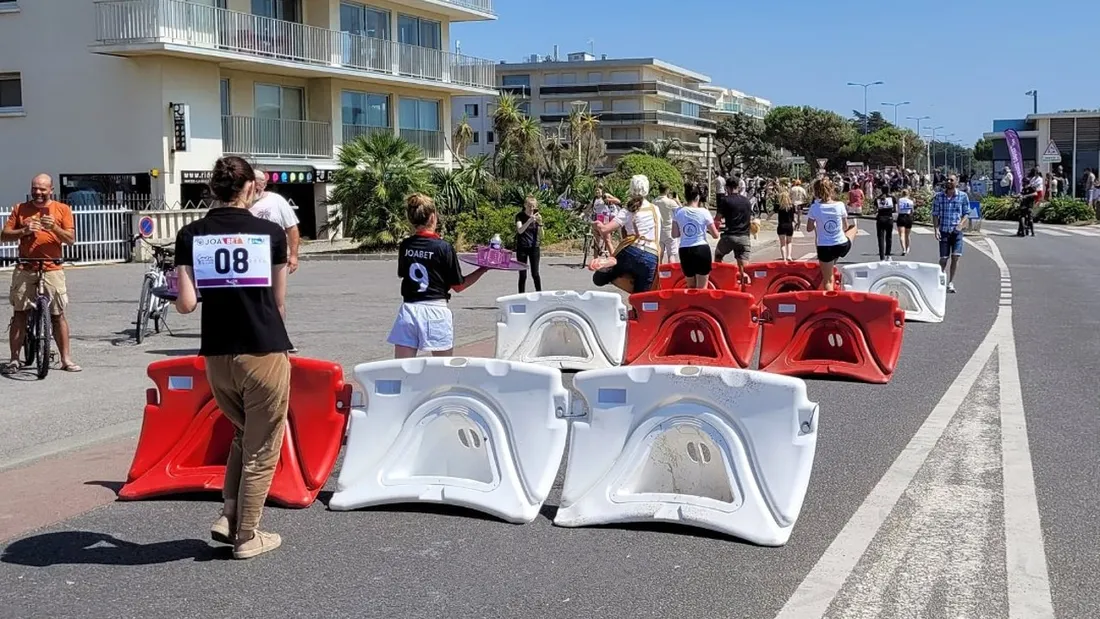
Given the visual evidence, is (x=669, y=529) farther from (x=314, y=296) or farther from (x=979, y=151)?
(x=979, y=151)

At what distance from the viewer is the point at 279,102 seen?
35.5 meters

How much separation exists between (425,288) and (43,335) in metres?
4.40

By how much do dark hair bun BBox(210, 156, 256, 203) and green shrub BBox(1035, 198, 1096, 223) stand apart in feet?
140

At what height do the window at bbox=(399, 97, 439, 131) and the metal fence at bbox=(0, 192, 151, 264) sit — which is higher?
the window at bbox=(399, 97, 439, 131)

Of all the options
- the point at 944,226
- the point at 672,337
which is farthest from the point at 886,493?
the point at 944,226

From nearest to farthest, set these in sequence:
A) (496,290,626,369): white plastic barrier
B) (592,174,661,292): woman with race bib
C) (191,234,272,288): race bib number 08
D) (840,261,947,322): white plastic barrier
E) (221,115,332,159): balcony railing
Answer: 1. (191,234,272,288): race bib number 08
2. (496,290,626,369): white plastic barrier
3. (592,174,661,292): woman with race bib
4. (840,261,947,322): white plastic barrier
5. (221,115,332,159): balcony railing

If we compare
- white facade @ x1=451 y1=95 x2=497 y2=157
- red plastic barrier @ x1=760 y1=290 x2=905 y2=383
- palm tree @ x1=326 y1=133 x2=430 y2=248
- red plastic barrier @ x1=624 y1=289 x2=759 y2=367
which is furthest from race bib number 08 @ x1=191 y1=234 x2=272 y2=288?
white facade @ x1=451 y1=95 x2=497 y2=157

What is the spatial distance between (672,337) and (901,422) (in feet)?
10.2

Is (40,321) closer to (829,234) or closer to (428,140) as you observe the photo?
(829,234)

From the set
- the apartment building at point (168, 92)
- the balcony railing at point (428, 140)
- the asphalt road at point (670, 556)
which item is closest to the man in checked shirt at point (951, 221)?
the asphalt road at point (670, 556)

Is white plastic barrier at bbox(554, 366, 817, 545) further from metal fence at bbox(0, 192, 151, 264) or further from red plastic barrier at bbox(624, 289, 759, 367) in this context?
metal fence at bbox(0, 192, 151, 264)

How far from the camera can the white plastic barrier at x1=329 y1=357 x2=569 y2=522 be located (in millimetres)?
6363

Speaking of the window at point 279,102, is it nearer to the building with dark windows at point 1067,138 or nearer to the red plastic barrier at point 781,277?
the red plastic barrier at point 781,277

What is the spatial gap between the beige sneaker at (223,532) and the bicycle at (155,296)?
25.6ft
